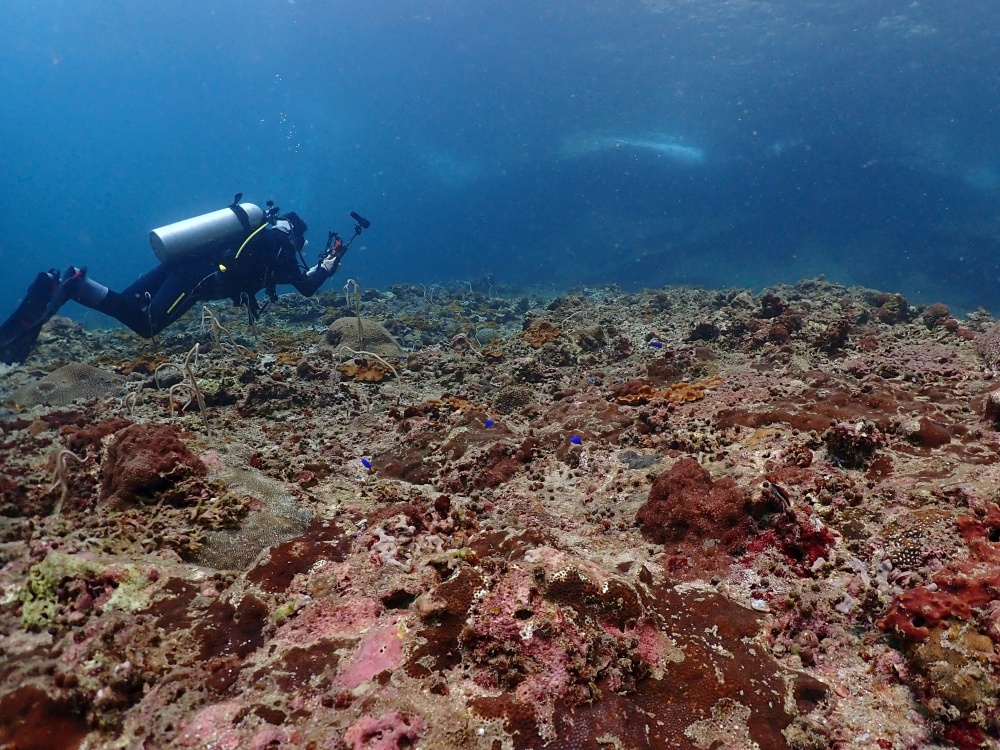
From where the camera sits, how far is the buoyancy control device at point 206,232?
12.9 metres

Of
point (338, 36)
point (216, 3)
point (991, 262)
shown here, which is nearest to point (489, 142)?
point (338, 36)

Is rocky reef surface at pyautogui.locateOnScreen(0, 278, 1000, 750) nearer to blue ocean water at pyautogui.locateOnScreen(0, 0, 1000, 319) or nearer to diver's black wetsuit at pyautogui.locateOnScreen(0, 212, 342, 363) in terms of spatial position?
diver's black wetsuit at pyautogui.locateOnScreen(0, 212, 342, 363)

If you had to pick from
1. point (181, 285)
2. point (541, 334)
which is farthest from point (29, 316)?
point (541, 334)

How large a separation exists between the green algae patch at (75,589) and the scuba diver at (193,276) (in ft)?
34.7

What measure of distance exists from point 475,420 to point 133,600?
454cm

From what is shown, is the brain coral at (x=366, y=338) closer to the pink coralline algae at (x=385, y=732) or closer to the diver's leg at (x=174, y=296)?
the diver's leg at (x=174, y=296)

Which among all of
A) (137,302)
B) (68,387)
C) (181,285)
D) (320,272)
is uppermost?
(320,272)

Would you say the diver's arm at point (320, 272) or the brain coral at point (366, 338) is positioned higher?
the diver's arm at point (320, 272)

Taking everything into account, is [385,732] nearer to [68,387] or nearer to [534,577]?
[534,577]

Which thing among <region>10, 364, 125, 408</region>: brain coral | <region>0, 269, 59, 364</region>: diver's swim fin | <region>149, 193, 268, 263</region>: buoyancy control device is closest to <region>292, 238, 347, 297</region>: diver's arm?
<region>149, 193, 268, 263</region>: buoyancy control device

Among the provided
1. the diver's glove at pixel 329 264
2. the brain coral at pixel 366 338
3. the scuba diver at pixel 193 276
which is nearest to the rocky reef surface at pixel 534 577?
the brain coral at pixel 366 338

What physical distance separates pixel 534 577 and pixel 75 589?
2.92 metres

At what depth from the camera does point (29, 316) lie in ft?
39.4

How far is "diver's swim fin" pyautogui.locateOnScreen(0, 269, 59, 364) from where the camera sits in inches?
465
